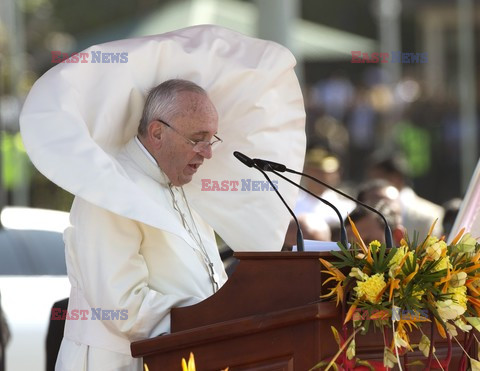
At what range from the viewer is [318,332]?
3498mm

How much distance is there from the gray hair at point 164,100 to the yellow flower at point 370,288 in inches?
46.2

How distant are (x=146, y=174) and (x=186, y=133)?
0.26 metres

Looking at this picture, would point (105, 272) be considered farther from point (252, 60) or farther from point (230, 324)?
point (252, 60)

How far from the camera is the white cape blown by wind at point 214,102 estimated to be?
404 cm

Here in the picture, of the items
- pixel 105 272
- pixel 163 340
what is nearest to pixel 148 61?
pixel 105 272

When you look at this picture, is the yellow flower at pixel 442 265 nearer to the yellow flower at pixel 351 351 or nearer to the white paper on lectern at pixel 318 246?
the yellow flower at pixel 351 351

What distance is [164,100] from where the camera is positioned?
14.3 feet

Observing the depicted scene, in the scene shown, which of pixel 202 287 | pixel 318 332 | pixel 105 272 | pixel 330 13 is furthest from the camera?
pixel 330 13

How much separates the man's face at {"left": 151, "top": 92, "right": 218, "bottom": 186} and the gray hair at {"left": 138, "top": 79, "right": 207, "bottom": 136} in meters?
0.02

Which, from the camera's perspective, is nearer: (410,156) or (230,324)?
(230,324)

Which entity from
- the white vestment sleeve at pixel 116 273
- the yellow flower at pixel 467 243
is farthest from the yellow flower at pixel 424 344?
the white vestment sleeve at pixel 116 273

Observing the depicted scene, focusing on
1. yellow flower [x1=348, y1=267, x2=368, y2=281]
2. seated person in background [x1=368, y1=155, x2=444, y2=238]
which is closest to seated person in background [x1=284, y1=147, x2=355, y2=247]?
seated person in background [x1=368, y1=155, x2=444, y2=238]

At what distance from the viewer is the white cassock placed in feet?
13.2

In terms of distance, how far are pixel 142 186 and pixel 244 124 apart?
69 cm
